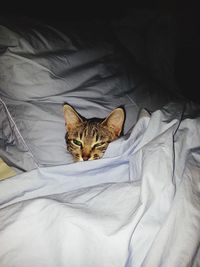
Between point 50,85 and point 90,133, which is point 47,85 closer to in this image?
point 50,85

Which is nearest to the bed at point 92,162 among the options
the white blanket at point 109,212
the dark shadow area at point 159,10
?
the white blanket at point 109,212

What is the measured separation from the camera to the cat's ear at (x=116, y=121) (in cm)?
113

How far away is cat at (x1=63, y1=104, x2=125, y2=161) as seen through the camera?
46.0 inches

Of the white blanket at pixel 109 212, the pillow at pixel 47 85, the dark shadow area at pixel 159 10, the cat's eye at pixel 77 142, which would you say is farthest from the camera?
the dark shadow area at pixel 159 10

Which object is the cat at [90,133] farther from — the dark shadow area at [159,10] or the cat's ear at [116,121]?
the dark shadow area at [159,10]

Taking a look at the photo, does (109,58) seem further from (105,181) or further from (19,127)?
(105,181)

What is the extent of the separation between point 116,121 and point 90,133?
143mm

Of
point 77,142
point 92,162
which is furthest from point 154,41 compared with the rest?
point 92,162

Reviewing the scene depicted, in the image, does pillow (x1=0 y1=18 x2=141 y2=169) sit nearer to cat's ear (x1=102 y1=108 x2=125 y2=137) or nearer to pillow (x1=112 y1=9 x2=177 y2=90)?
cat's ear (x1=102 y1=108 x2=125 y2=137)

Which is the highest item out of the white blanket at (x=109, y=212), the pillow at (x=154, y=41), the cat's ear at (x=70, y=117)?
the pillow at (x=154, y=41)

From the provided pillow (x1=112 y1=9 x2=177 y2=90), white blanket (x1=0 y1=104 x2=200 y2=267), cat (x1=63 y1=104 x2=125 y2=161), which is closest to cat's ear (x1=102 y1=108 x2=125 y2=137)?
cat (x1=63 y1=104 x2=125 y2=161)

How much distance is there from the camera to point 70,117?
115 cm

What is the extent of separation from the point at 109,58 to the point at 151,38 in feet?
1.34

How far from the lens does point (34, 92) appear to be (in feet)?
3.52
